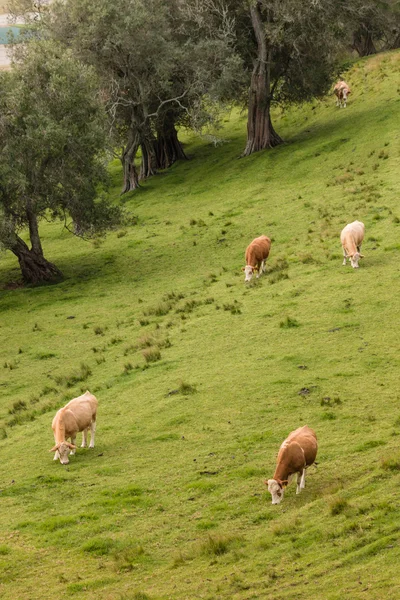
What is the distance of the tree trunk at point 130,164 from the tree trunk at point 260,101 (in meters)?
7.31

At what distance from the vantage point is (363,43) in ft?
251

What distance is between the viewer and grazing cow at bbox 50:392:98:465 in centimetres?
1959

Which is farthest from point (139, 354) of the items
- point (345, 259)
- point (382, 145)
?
point (382, 145)

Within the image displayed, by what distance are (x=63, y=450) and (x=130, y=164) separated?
1612 inches

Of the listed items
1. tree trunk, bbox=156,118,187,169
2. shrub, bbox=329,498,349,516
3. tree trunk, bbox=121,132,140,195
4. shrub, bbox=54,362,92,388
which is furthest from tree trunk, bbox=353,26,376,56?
shrub, bbox=329,498,349,516

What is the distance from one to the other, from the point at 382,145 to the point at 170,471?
3445 centimetres

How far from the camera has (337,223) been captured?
3816 centimetres

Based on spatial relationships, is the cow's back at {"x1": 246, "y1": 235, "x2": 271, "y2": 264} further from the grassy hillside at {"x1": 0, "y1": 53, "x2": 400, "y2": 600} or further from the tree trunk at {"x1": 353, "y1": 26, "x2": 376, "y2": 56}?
the tree trunk at {"x1": 353, "y1": 26, "x2": 376, "y2": 56}

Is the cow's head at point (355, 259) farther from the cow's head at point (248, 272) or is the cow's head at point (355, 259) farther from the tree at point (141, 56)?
the tree at point (141, 56)

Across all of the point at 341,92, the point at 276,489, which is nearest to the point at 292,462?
the point at 276,489

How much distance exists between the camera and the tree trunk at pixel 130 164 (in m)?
58.0

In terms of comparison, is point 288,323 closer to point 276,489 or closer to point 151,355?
point 151,355

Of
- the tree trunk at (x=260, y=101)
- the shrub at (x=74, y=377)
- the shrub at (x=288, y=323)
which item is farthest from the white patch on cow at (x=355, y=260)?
the tree trunk at (x=260, y=101)

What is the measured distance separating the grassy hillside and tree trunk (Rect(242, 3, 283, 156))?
10519 millimetres
